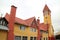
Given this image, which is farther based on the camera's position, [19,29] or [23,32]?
[23,32]

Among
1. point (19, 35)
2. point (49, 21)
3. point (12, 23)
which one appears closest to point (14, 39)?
point (19, 35)

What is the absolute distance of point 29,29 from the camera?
33.2m

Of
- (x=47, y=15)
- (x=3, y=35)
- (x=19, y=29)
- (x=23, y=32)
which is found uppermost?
(x=47, y=15)

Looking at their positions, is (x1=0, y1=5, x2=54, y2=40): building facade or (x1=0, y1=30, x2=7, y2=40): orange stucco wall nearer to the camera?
(x1=0, y1=30, x2=7, y2=40): orange stucco wall

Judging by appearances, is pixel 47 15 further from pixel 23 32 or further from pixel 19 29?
pixel 19 29

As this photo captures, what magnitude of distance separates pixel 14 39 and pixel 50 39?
2179cm

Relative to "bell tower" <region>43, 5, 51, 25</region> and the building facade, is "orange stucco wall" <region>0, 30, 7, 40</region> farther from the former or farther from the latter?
"bell tower" <region>43, 5, 51, 25</region>

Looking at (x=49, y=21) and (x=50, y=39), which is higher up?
(x=49, y=21)

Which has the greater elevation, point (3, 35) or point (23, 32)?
point (23, 32)

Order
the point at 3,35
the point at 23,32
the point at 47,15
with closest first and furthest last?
the point at 3,35
the point at 23,32
the point at 47,15

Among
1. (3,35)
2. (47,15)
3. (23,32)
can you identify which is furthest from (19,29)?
(47,15)

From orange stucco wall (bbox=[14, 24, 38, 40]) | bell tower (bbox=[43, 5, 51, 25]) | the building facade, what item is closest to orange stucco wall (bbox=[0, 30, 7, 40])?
the building facade

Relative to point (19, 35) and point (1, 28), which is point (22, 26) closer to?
point (19, 35)

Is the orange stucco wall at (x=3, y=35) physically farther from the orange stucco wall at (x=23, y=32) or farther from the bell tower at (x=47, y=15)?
the bell tower at (x=47, y=15)
